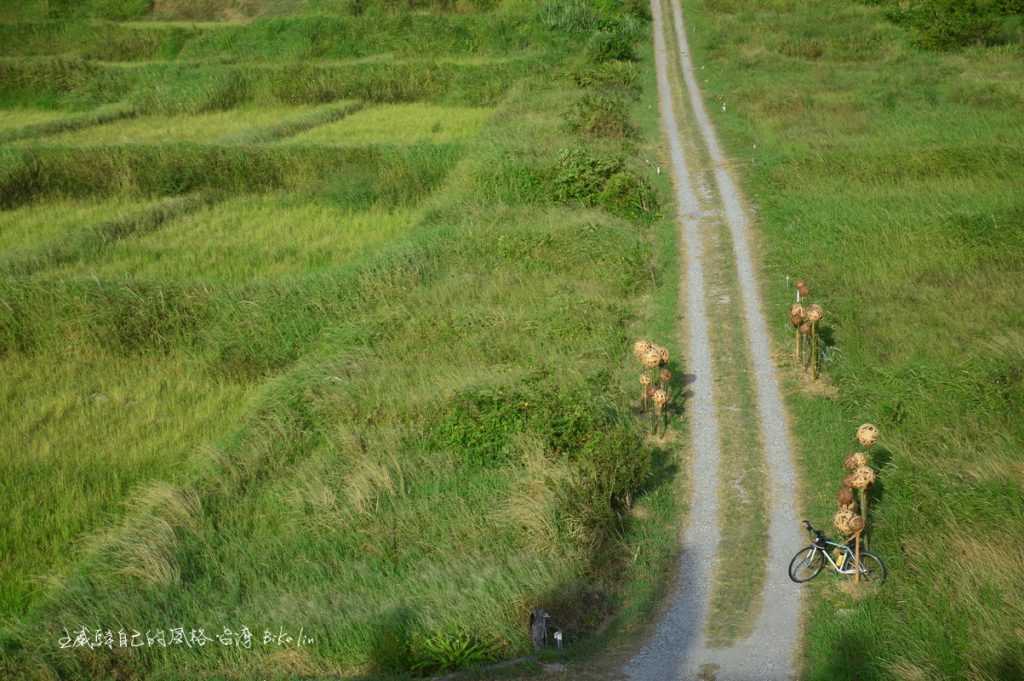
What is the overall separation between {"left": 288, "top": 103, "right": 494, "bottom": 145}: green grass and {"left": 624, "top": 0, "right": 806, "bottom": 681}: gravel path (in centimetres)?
965

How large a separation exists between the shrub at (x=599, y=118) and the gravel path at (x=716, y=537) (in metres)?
6.65

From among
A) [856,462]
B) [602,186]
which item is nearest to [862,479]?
[856,462]

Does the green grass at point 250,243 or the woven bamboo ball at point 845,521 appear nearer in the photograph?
the woven bamboo ball at point 845,521

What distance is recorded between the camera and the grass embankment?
7355mm

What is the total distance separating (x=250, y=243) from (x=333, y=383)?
6911 mm

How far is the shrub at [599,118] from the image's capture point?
2262cm

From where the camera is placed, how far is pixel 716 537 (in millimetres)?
8867

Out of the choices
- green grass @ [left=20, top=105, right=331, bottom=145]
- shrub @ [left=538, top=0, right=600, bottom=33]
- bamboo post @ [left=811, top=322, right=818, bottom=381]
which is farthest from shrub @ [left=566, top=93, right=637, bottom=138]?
bamboo post @ [left=811, top=322, right=818, bottom=381]

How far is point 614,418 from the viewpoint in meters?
10.6

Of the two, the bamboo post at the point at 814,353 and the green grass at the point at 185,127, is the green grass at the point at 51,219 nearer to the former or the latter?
the green grass at the point at 185,127

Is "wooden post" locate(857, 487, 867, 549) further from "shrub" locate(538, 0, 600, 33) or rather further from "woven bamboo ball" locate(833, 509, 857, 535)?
"shrub" locate(538, 0, 600, 33)

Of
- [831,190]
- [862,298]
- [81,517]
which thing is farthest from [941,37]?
[81,517]

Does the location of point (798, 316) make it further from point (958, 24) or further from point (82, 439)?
point (958, 24)

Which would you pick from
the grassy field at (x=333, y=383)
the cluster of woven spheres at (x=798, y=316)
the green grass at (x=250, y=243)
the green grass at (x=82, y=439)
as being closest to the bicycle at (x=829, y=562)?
the grassy field at (x=333, y=383)
